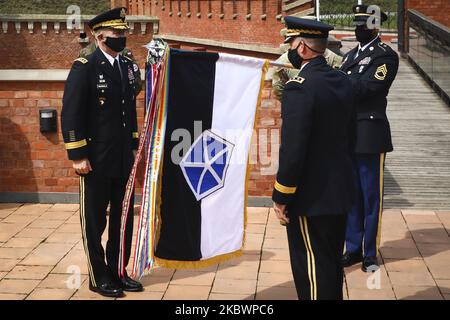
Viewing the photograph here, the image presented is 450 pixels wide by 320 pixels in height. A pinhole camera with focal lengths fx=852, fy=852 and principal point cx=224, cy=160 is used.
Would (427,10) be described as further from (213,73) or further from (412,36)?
(213,73)

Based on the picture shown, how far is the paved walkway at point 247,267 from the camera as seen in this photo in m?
6.21

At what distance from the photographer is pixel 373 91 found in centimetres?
673

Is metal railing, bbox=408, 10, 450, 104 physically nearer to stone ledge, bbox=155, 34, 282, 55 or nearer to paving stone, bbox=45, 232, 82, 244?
paving stone, bbox=45, 232, 82, 244

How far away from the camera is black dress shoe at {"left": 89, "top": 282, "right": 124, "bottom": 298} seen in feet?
20.1

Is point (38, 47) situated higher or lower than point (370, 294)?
lower

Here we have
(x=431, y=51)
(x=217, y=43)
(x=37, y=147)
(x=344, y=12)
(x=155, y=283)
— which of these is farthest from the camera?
(x=344, y=12)

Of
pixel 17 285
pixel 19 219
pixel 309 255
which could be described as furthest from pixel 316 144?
pixel 19 219

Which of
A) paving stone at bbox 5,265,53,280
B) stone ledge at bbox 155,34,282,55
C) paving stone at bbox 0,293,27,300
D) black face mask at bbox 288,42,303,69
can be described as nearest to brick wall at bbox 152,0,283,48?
stone ledge at bbox 155,34,282,55

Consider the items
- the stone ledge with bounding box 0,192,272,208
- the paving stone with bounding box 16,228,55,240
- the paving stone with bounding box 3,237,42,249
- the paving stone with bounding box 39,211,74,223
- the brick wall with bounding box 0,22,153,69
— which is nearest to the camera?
the paving stone with bounding box 3,237,42,249

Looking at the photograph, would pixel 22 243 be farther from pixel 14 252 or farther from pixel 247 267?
pixel 247 267

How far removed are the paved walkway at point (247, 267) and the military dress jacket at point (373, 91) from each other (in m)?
1.00

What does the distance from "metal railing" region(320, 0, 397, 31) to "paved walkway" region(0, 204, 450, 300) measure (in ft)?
73.7

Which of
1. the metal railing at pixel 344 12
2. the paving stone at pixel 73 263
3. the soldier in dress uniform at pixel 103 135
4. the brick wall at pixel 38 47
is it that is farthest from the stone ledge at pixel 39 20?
the soldier in dress uniform at pixel 103 135

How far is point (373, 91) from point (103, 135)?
85.2 inches
